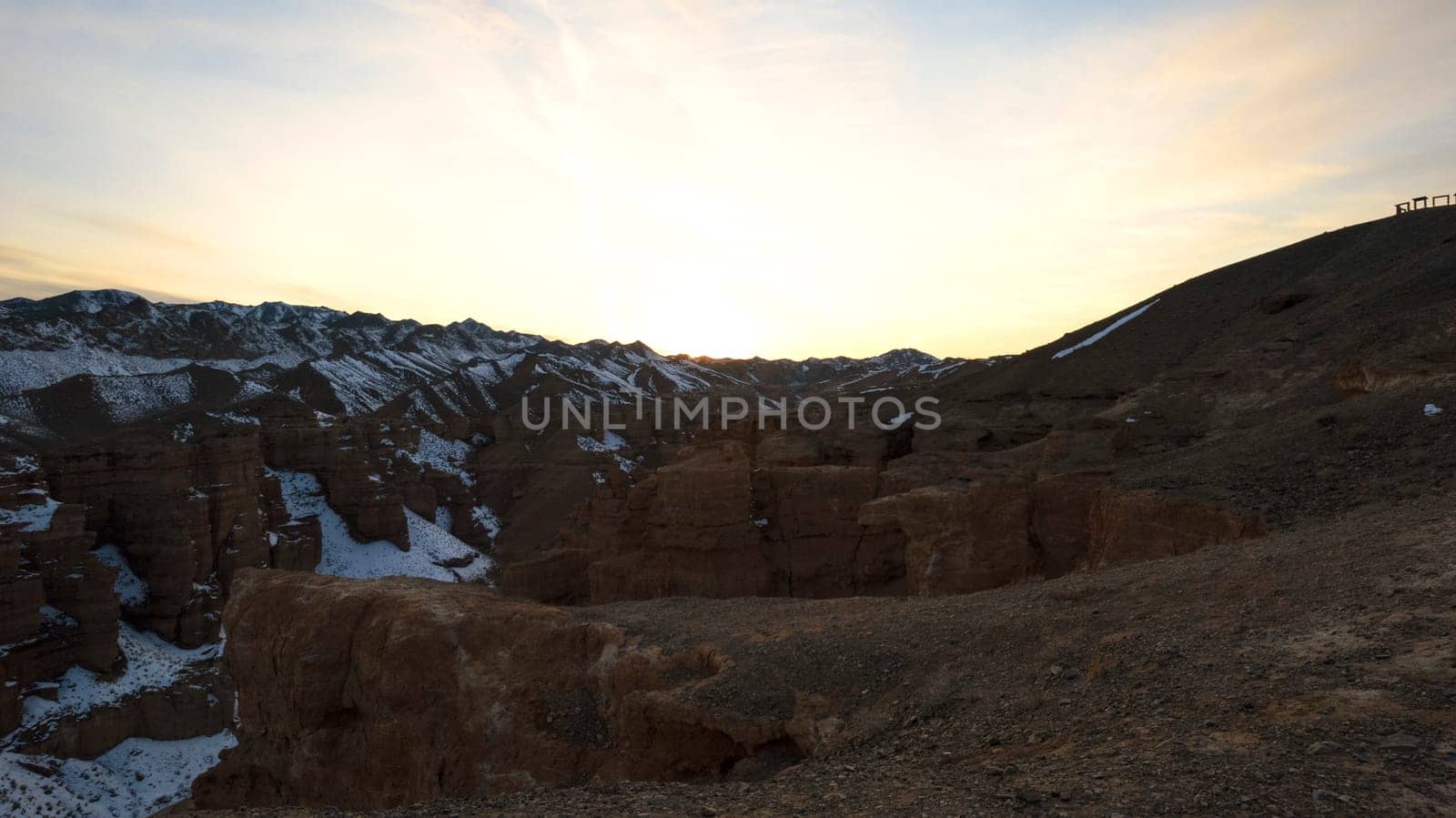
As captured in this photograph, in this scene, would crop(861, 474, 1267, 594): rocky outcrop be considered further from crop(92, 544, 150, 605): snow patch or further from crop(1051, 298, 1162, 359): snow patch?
crop(92, 544, 150, 605): snow patch

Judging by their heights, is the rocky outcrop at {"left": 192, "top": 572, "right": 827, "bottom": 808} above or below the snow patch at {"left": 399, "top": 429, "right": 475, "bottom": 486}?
below

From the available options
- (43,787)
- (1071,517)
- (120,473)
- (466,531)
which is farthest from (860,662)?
(466,531)

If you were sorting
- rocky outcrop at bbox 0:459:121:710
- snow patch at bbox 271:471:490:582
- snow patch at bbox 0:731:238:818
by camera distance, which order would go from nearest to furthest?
1. snow patch at bbox 0:731:238:818
2. rocky outcrop at bbox 0:459:121:710
3. snow patch at bbox 271:471:490:582

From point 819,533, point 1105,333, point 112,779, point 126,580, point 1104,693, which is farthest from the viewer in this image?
point 1105,333

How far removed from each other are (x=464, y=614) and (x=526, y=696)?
1872 mm

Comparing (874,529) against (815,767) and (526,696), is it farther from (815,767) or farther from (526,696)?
(815,767)

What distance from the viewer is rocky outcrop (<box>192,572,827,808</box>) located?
30.8ft

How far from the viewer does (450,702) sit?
11.2 metres

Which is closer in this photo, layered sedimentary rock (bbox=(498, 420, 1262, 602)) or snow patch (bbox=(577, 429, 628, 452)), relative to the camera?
layered sedimentary rock (bbox=(498, 420, 1262, 602))

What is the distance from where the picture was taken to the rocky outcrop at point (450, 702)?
9.38 metres

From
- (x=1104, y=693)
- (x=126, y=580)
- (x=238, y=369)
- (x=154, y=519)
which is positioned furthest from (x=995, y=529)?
(x=238, y=369)

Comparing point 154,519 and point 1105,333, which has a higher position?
point 1105,333

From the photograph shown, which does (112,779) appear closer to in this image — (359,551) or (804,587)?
(359,551)

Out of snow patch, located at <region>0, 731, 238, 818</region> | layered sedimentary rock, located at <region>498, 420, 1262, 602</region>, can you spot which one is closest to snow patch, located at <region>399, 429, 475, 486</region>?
snow patch, located at <region>0, 731, 238, 818</region>
